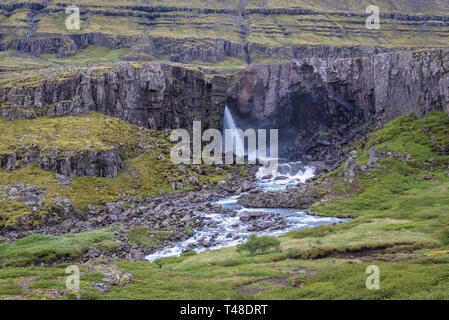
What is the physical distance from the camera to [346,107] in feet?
429

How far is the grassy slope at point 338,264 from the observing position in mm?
29844

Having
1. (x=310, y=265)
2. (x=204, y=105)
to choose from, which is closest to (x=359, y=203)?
(x=310, y=265)

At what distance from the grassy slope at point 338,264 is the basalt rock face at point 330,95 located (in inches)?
1496

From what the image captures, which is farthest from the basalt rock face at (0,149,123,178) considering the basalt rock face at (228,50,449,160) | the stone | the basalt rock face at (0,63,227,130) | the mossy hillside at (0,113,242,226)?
the basalt rock face at (228,50,449,160)

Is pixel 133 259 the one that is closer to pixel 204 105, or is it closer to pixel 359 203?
pixel 359 203

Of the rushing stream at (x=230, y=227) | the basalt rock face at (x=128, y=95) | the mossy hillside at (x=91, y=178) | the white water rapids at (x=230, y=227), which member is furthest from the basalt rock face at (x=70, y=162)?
the rushing stream at (x=230, y=227)

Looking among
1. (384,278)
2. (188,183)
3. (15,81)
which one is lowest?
(188,183)

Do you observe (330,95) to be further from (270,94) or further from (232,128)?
(232,128)

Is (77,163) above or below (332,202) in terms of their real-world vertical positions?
above

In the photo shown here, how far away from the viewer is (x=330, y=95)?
131m

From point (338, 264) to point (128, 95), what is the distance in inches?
3669

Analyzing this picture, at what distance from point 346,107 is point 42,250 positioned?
10527 cm

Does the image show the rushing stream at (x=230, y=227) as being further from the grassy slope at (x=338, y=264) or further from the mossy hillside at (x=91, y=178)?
the mossy hillside at (x=91, y=178)
